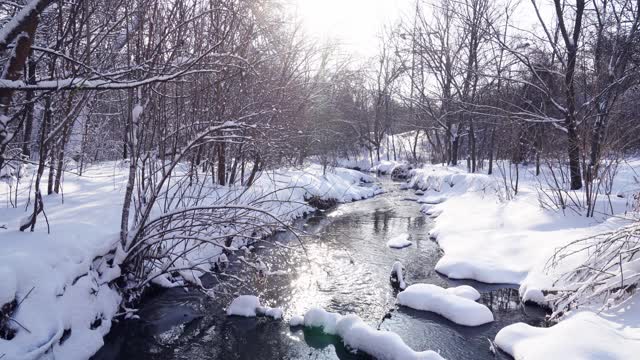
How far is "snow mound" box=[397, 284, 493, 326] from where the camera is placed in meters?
5.38

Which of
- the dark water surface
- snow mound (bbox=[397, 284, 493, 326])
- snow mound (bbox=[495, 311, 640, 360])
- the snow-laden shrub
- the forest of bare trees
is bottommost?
the dark water surface

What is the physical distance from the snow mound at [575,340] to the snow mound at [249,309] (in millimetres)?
2881

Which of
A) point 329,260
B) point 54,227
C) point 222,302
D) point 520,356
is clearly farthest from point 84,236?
point 520,356

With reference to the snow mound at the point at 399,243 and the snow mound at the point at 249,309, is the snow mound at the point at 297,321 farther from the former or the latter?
the snow mound at the point at 399,243

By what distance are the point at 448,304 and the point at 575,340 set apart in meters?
1.75

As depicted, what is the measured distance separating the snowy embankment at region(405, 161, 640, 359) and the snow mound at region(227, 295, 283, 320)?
114 inches

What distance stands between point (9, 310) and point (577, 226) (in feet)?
28.3

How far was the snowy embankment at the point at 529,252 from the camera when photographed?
4.04 meters

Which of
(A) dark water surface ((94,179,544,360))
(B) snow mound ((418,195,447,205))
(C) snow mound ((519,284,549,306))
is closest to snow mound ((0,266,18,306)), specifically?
(A) dark water surface ((94,179,544,360))

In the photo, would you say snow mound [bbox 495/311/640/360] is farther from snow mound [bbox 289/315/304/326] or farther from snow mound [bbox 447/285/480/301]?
snow mound [bbox 289/315/304/326]

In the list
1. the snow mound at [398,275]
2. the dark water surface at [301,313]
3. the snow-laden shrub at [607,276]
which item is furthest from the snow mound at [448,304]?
the snow-laden shrub at [607,276]

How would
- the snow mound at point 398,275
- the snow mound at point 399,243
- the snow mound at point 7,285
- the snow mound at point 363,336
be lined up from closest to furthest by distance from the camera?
the snow mound at point 7,285, the snow mound at point 363,336, the snow mound at point 398,275, the snow mound at point 399,243

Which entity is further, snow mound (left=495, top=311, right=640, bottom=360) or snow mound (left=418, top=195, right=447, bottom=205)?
snow mound (left=418, top=195, right=447, bottom=205)

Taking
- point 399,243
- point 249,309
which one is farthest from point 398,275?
point 249,309
